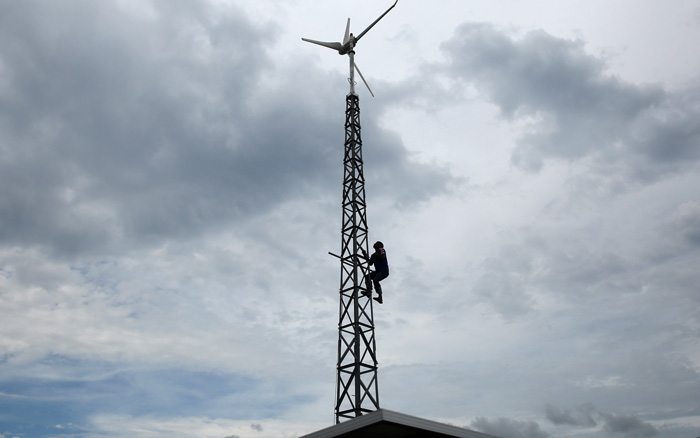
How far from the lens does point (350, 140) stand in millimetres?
27250

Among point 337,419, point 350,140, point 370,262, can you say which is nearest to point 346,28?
point 350,140

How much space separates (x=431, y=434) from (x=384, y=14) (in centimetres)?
2510

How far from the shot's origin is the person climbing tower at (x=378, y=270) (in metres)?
23.2

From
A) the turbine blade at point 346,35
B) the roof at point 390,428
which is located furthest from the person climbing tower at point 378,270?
the turbine blade at point 346,35

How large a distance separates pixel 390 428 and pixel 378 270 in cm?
887

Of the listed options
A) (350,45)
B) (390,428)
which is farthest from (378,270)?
(350,45)

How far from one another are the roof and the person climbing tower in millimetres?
7657

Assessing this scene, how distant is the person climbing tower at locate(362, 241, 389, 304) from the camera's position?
23.2m

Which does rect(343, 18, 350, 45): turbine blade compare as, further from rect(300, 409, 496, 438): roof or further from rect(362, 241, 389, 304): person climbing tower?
rect(300, 409, 496, 438): roof

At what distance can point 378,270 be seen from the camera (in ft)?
76.3

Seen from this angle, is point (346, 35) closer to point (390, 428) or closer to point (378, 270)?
point (378, 270)

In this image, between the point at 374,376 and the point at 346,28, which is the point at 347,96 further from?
the point at 374,376

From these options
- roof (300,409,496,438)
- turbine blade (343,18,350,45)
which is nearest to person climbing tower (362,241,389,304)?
roof (300,409,496,438)

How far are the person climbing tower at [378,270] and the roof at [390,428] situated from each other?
25.1 feet
